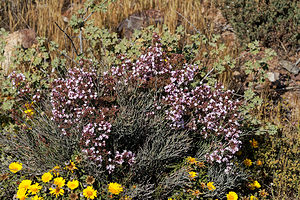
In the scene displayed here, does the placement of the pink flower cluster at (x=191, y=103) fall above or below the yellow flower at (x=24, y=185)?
above

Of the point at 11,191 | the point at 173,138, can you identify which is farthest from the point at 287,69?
the point at 11,191

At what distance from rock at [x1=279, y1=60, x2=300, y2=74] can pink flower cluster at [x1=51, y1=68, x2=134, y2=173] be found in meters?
2.94

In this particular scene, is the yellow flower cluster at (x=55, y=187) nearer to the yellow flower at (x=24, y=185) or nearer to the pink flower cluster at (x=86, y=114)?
the yellow flower at (x=24, y=185)

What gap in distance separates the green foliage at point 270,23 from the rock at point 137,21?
1.29 metres

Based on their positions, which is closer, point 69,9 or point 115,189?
point 115,189

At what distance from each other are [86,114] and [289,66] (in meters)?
3.30

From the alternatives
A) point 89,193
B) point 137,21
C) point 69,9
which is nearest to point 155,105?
point 89,193

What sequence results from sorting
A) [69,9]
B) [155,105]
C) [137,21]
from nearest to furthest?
[155,105] < [137,21] < [69,9]

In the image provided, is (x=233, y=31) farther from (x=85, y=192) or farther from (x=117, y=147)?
(x=85, y=192)

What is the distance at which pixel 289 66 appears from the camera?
14.1ft

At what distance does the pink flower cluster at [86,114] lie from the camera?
7.52ft

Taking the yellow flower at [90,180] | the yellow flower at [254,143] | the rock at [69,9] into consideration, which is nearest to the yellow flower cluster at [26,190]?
the yellow flower at [90,180]

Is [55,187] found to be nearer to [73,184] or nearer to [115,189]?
[73,184]

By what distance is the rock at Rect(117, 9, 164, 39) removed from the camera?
182 inches
